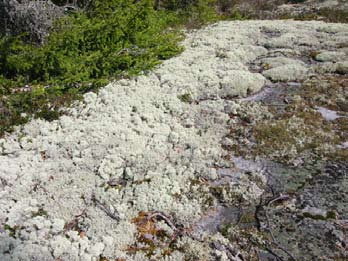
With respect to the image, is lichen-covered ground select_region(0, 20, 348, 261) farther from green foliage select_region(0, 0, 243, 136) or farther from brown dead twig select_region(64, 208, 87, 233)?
green foliage select_region(0, 0, 243, 136)

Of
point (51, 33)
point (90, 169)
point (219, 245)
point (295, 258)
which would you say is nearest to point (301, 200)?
point (295, 258)

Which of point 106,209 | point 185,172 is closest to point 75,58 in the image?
point 185,172

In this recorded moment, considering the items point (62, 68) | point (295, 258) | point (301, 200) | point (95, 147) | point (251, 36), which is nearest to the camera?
point (295, 258)

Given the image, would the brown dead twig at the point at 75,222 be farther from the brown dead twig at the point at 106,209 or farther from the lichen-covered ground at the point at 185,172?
the brown dead twig at the point at 106,209

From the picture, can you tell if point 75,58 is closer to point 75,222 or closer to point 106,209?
point 106,209

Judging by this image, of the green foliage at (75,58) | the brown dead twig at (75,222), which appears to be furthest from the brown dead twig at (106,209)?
the green foliage at (75,58)

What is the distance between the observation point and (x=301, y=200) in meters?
6.65

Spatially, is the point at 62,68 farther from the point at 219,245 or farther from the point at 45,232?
the point at 219,245

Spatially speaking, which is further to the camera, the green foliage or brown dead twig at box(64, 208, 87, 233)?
the green foliage

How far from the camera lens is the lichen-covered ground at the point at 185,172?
572 cm

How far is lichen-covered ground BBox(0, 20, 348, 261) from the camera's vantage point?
225 inches

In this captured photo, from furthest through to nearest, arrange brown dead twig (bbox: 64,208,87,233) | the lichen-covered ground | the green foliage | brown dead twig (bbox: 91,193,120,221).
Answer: the green foliage, brown dead twig (bbox: 91,193,120,221), brown dead twig (bbox: 64,208,87,233), the lichen-covered ground

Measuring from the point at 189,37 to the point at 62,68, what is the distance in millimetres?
6911

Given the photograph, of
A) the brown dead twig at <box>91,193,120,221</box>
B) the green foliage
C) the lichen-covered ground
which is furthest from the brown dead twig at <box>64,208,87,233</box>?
the green foliage
